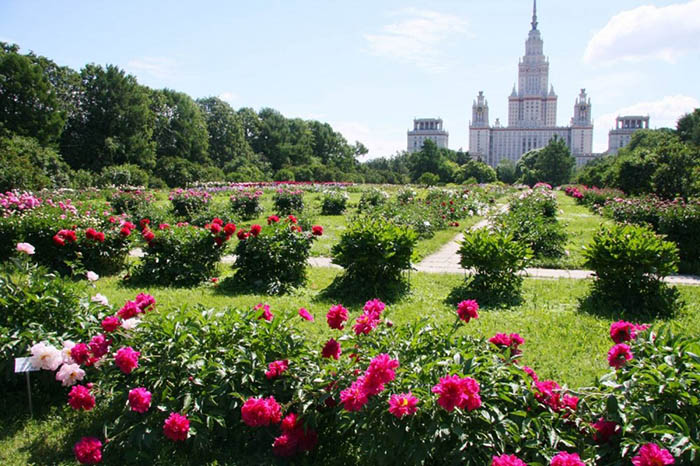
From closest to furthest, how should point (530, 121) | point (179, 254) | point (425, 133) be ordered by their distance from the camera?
point (179, 254) → point (530, 121) → point (425, 133)

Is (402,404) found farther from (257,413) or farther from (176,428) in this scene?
(176,428)

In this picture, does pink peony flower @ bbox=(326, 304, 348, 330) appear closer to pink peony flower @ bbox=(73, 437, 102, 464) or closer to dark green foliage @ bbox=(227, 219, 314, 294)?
pink peony flower @ bbox=(73, 437, 102, 464)

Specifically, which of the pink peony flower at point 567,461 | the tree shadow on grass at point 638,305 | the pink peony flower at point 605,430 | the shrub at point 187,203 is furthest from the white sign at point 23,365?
the shrub at point 187,203

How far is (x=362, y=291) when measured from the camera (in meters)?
6.12

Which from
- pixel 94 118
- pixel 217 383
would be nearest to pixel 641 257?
pixel 217 383

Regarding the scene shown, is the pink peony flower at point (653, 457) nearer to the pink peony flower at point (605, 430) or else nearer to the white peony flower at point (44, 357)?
the pink peony flower at point (605, 430)

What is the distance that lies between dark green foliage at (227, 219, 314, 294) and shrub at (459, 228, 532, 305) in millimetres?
2142

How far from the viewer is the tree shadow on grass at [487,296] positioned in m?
5.79

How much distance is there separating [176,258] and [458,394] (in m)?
5.41

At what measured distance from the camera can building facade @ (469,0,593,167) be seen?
13075 centimetres

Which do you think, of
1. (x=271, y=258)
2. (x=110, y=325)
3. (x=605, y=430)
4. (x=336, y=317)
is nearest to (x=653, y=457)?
(x=605, y=430)

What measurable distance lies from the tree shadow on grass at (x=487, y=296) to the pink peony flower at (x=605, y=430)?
3.54 metres

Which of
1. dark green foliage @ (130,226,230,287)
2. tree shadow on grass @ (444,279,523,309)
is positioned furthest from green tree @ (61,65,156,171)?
tree shadow on grass @ (444,279,523,309)

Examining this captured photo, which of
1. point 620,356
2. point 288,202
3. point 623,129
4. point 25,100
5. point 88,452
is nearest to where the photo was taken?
point 620,356
